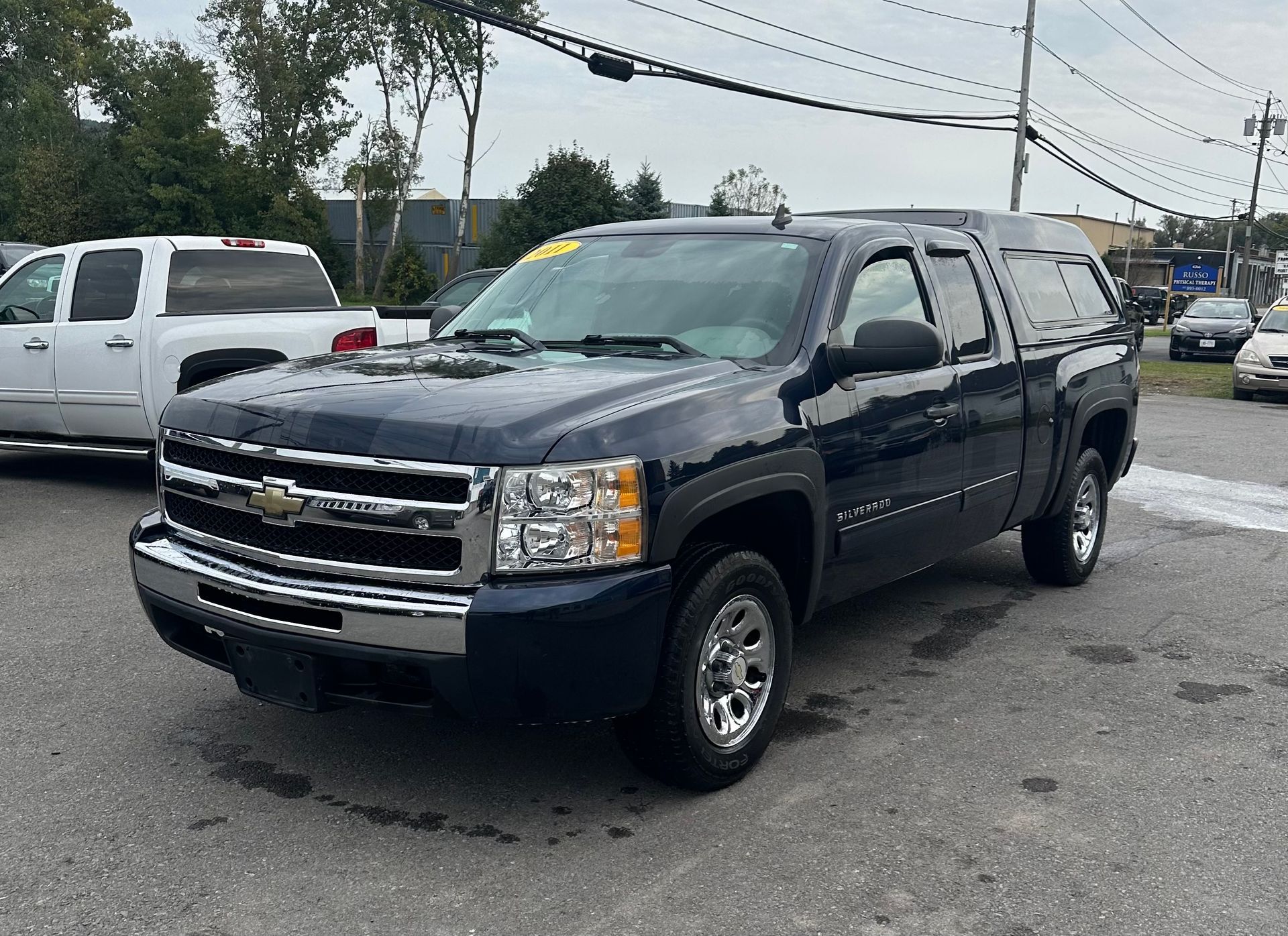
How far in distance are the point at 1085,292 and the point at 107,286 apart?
6.67 m

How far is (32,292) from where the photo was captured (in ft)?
31.0

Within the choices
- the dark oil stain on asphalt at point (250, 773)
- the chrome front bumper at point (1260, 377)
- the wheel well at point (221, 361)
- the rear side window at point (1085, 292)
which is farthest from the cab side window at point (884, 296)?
the chrome front bumper at point (1260, 377)

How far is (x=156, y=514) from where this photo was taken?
442 cm

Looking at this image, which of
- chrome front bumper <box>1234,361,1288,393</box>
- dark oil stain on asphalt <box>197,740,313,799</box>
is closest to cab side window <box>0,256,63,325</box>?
dark oil stain on asphalt <box>197,740,313,799</box>

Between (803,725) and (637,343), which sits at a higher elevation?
(637,343)

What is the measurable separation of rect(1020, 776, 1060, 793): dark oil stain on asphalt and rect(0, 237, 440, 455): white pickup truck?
242 inches

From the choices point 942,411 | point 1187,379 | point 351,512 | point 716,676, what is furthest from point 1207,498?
point 1187,379

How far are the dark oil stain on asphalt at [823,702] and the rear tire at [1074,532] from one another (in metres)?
2.25

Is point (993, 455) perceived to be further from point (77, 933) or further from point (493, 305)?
point (77, 933)

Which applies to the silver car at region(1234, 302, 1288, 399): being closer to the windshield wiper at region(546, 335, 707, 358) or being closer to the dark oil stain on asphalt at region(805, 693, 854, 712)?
the dark oil stain on asphalt at region(805, 693, 854, 712)

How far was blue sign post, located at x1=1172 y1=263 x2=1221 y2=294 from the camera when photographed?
6900 centimetres

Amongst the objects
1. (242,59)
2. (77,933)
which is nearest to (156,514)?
(77,933)

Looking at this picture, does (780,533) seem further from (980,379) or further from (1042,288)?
(1042,288)

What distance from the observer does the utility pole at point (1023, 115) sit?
106ft
